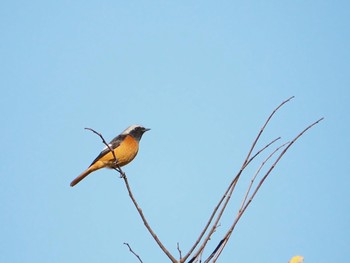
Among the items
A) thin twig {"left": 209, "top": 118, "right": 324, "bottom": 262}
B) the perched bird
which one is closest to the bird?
thin twig {"left": 209, "top": 118, "right": 324, "bottom": 262}

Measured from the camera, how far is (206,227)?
2396 millimetres

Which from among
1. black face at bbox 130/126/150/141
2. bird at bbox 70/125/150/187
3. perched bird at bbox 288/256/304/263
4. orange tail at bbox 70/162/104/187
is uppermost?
black face at bbox 130/126/150/141

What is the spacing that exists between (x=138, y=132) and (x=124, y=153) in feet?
2.86

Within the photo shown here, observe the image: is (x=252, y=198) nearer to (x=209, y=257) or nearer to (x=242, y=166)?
→ (x=242, y=166)

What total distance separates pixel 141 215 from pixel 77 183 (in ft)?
18.0

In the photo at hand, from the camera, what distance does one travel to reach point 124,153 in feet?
25.8

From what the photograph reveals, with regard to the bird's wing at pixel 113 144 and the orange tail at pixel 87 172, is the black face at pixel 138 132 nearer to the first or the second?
the bird's wing at pixel 113 144

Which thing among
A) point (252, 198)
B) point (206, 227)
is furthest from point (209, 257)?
point (252, 198)

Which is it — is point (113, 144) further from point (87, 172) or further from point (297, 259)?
point (297, 259)

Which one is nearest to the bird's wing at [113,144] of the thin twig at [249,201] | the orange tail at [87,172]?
the orange tail at [87,172]

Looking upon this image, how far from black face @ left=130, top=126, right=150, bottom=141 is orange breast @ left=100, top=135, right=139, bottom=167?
0.28m

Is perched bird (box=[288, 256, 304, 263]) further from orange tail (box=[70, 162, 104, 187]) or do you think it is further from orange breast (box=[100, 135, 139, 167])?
orange tail (box=[70, 162, 104, 187])

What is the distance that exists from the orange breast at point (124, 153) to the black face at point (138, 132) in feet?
0.92

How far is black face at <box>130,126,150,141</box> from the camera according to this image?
851 cm
